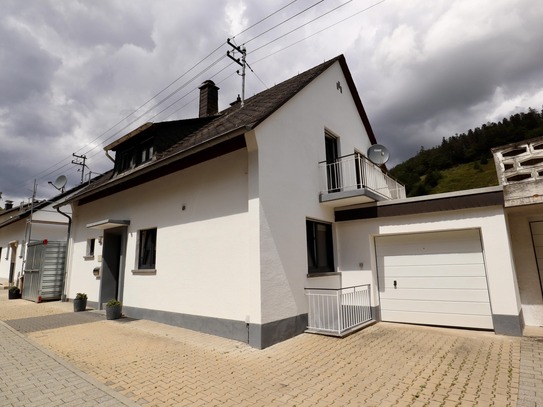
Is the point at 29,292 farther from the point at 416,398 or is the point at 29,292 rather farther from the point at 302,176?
the point at 416,398

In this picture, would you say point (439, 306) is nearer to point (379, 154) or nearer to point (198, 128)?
point (379, 154)

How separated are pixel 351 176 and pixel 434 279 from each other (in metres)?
3.89

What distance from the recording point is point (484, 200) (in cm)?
714

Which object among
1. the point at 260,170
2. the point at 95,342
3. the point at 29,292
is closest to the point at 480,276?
the point at 260,170

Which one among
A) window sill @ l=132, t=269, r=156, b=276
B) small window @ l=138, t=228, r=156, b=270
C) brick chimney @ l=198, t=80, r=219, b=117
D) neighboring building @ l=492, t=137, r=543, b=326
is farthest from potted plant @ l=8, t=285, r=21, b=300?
neighboring building @ l=492, t=137, r=543, b=326

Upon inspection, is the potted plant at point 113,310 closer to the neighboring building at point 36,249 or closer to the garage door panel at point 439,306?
the neighboring building at point 36,249

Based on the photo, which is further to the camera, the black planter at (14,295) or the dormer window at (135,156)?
the black planter at (14,295)

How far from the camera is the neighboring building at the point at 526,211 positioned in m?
6.85

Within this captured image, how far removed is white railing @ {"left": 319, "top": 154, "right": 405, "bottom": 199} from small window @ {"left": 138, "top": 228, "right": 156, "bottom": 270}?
206 inches

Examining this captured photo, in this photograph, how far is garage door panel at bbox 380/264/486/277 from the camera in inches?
294

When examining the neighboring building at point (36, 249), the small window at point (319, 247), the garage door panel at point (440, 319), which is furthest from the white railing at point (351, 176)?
the neighboring building at point (36, 249)

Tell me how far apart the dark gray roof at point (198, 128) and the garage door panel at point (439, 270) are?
5381 millimetres

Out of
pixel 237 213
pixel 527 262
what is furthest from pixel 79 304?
pixel 527 262

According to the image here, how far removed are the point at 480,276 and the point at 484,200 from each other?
1.81 m
